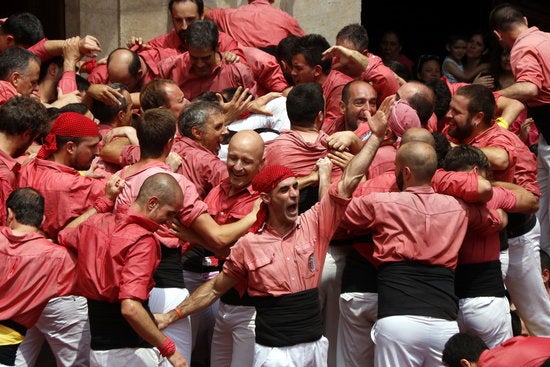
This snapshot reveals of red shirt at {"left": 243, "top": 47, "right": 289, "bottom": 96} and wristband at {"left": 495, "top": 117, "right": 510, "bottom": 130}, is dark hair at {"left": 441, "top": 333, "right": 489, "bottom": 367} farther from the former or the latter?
red shirt at {"left": 243, "top": 47, "right": 289, "bottom": 96}

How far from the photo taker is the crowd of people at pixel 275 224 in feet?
25.7

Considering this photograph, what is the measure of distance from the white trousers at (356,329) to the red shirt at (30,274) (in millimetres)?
1856

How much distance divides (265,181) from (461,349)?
156 centimetres

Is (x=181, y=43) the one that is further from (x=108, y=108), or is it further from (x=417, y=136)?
(x=417, y=136)

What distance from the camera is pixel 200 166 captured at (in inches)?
353

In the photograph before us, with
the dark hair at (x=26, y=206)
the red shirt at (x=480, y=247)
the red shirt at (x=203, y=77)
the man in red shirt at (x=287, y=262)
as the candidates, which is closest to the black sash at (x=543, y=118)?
the red shirt at (x=480, y=247)

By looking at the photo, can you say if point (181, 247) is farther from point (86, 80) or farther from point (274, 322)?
point (86, 80)

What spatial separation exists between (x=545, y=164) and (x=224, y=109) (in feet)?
9.22

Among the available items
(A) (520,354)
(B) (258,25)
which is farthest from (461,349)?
(B) (258,25)

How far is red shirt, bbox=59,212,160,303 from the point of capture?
7.52 m

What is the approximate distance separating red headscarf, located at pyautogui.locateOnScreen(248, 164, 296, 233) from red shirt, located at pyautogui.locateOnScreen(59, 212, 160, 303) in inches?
26.8

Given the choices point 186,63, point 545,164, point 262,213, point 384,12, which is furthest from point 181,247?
point 384,12

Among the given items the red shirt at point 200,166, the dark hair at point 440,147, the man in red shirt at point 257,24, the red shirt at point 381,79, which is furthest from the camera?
the man in red shirt at point 257,24

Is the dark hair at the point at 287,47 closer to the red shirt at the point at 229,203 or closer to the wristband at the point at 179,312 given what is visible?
the red shirt at the point at 229,203
